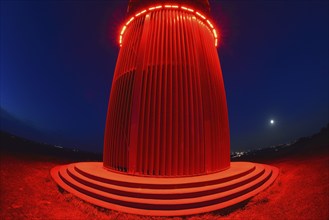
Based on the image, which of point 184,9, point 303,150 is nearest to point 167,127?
point 184,9

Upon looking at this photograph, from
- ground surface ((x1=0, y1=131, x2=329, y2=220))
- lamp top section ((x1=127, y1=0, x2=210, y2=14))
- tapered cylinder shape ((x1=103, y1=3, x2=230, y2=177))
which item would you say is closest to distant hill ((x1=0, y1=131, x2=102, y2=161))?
ground surface ((x1=0, y1=131, x2=329, y2=220))

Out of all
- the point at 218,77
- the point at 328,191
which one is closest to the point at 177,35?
the point at 218,77

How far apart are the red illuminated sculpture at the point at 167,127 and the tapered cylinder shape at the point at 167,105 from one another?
0.03m

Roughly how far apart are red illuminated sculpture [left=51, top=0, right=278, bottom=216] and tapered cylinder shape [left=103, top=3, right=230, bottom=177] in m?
0.03

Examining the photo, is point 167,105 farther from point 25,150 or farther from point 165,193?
point 25,150

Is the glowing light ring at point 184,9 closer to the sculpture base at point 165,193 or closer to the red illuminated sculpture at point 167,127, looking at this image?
the red illuminated sculpture at point 167,127

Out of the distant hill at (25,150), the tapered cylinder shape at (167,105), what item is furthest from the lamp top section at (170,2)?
the distant hill at (25,150)

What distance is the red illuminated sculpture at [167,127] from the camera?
419 centimetres

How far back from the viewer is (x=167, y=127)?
5289 millimetres

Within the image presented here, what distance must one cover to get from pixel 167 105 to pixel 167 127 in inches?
24.6

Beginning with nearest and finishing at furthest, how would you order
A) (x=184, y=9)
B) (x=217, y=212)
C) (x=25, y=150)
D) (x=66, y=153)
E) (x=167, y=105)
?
1. (x=217, y=212)
2. (x=167, y=105)
3. (x=184, y=9)
4. (x=25, y=150)
5. (x=66, y=153)

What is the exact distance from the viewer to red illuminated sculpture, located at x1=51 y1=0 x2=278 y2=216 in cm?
419

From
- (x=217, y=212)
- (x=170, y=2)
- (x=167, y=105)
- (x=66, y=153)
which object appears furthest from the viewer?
(x=66, y=153)

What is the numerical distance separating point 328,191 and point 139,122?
4621 millimetres
